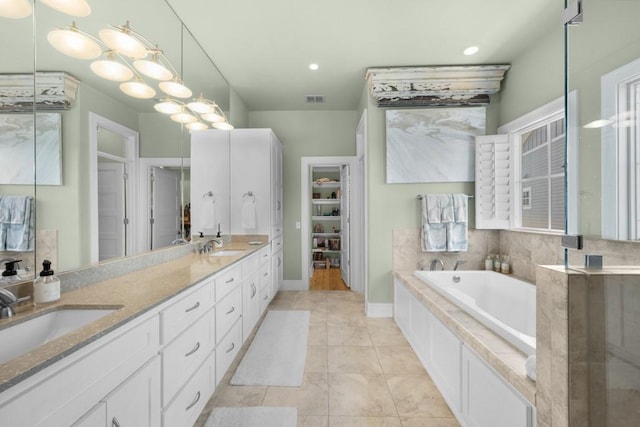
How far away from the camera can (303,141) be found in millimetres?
4125

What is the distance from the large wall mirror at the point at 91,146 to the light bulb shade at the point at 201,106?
0.31 metres

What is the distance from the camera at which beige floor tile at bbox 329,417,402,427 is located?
155 cm

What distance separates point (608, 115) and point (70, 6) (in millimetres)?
2224

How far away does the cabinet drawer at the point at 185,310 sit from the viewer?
1.20 metres

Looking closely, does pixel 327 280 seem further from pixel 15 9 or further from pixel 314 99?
pixel 15 9

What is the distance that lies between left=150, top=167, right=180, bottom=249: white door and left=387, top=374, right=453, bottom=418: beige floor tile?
204 centimetres

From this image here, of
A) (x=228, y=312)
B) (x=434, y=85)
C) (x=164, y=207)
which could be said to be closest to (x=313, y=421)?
(x=228, y=312)

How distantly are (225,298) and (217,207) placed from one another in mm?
1618

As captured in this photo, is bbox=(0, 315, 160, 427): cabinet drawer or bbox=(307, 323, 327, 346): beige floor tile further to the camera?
bbox=(307, 323, 327, 346): beige floor tile

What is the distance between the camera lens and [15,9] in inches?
43.8

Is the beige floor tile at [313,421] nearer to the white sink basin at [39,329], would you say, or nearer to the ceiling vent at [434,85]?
the white sink basin at [39,329]

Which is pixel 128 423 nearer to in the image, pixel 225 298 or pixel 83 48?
pixel 225 298

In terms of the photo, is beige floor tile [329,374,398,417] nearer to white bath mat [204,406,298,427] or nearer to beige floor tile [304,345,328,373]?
beige floor tile [304,345,328,373]

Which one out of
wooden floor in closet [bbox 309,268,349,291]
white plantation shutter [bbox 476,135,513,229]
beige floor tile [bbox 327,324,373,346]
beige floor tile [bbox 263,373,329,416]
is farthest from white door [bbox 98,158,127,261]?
white plantation shutter [bbox 476,135,513,229]
